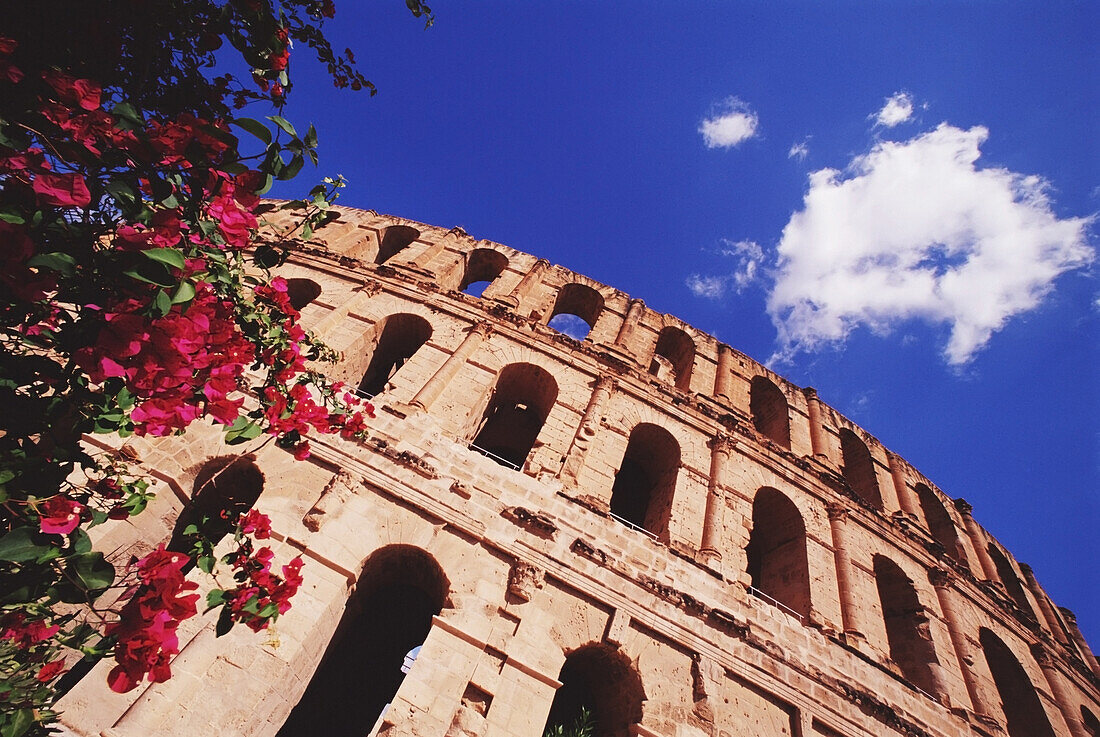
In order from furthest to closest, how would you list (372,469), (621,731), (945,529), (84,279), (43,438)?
(945,529) → (372,469) → (621,731) → (43,438) → (84,279)

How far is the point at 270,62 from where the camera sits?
2.79 metres

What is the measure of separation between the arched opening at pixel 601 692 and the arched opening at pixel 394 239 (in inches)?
446

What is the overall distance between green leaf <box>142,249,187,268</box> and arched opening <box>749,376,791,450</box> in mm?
11940

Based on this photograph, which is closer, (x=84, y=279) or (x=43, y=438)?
(x=84, y=279)

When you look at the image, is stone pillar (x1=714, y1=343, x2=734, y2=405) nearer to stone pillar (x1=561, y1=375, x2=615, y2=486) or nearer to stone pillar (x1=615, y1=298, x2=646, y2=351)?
stone pillar (x1=615, y1=298, x2=646, y2=351)

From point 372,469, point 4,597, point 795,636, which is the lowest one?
point 4,597

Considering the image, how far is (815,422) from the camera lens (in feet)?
41.6

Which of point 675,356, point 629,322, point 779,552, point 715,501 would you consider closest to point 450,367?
point 629,322

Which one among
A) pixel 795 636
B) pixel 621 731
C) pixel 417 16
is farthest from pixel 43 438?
pixel 795 636

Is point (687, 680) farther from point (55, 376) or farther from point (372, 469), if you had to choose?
point (55, 376)

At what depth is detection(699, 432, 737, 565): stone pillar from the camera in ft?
27.0

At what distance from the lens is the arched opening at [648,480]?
9.05 meters

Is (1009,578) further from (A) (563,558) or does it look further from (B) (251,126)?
(B) (251,126)

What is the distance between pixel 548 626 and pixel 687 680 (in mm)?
1983
